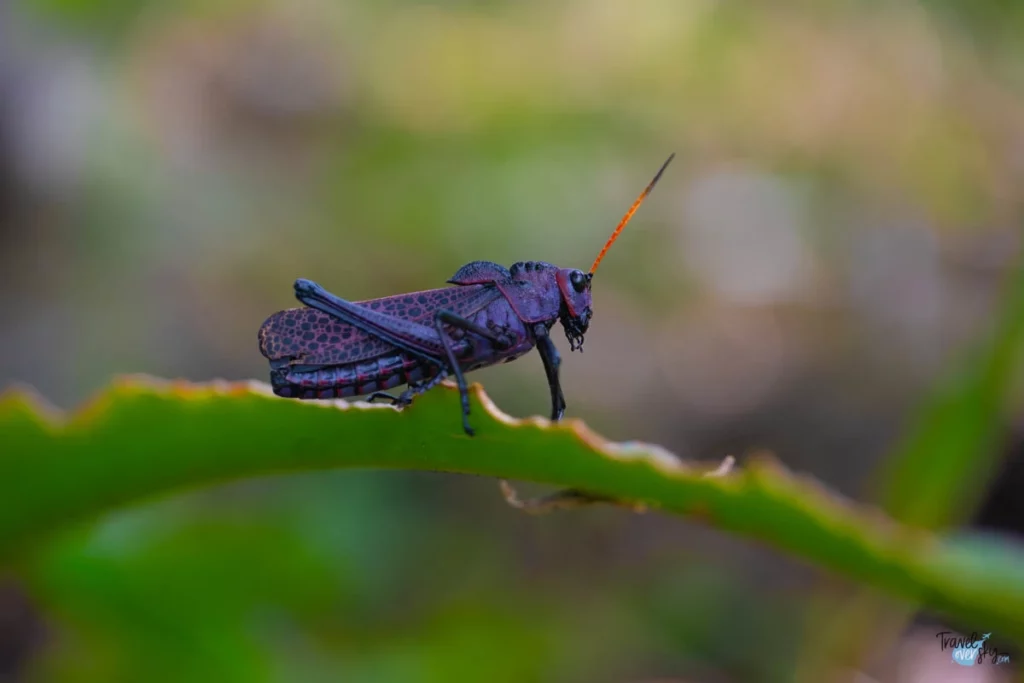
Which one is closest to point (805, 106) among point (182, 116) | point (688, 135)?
point (688, 135)

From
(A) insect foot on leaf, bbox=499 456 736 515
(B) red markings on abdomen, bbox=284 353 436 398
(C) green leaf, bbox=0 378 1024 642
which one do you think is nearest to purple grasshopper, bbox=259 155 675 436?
(B) red markings on abdomen, bbox=284 353 436 398

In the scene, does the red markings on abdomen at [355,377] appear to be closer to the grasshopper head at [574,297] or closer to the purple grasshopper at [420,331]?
the purple grasshopper at [420,331]

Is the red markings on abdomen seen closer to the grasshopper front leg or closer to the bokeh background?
the grasshopper front leg

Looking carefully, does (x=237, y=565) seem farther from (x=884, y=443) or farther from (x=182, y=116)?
(x=182, y=116)
